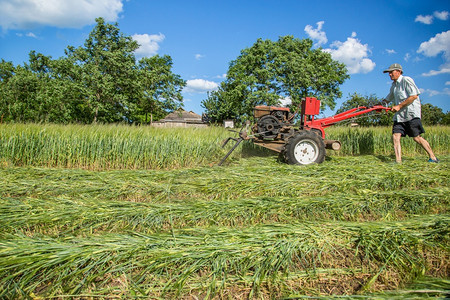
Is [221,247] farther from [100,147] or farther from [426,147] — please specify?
[426,147]

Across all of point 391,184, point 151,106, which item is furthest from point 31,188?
point 151,106

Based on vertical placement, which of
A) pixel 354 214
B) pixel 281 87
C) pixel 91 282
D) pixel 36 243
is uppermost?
pixel 281 87

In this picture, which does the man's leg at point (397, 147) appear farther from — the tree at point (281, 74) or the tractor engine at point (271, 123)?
the tree at point (281, 74)

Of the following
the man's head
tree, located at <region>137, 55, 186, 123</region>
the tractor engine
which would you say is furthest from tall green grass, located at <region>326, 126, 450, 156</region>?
tree, located at <region>137, 55, 186, 123</region>

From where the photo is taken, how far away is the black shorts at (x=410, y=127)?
5.41 meters

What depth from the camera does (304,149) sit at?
5.29 m

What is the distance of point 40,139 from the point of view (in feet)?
18.6

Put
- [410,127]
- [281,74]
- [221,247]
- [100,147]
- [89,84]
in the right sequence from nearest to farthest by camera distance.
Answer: [221,247] → [410,127] → [100,147] → [89,84] → [281,74]

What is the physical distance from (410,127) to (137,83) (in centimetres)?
2191

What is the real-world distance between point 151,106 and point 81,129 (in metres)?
30.0

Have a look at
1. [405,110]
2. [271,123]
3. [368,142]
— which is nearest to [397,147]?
[405,110]

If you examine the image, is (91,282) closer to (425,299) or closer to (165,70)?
(425,299)

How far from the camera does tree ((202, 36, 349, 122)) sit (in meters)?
27.2

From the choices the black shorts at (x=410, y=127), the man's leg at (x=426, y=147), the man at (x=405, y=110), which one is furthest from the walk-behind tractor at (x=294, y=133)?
the man's leg at (x=426, y=147)
